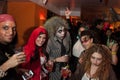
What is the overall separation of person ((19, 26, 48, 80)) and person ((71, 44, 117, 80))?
46 centimetres

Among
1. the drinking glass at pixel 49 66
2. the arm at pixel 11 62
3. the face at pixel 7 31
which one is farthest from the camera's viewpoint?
the drinking glass at pixel 49 66

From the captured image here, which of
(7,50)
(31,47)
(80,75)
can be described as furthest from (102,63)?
(7,50)

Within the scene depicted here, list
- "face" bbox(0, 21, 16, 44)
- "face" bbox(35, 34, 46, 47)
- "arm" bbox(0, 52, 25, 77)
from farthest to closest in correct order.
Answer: "face" bbox(35, 34, 46, 47) < "face" bbox(0, 21, 16, 44) < "arm" bbox(0, 52, 25, 77)

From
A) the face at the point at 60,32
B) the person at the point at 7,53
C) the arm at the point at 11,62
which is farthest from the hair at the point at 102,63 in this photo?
the arm at the point at 11,62

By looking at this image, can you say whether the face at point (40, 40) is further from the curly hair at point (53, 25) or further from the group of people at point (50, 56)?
the curly hair at point (53, 25)

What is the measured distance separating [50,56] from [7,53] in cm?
147

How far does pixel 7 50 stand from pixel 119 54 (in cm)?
308

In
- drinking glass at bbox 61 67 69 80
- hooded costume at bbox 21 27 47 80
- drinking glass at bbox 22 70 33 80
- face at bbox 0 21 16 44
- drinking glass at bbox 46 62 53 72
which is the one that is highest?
face at bbox 0 21 16 44

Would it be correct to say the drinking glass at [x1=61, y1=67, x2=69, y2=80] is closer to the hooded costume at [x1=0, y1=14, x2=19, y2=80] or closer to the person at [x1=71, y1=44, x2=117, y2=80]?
the person at [x1=71, y1=44, x2=117, y2=80]

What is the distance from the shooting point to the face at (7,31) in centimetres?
165

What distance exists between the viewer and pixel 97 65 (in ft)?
8.30

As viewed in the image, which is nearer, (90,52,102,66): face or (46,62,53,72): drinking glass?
(90,52,102,66): face

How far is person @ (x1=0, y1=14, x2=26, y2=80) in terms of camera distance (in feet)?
5.11

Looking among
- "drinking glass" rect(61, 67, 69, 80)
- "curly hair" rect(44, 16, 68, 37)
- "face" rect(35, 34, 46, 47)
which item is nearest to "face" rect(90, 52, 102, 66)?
"face" rect(35, 34, 46, 47)
